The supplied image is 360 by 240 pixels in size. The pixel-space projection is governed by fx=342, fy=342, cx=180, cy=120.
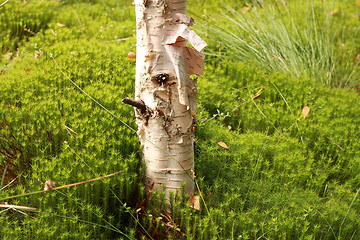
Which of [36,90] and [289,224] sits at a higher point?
[36,90]

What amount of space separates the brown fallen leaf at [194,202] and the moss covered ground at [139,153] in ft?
0.12

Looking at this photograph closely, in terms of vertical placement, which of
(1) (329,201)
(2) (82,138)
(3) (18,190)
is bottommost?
(1) (329,201)

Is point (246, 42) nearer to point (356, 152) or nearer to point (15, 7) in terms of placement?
point (356, 152)

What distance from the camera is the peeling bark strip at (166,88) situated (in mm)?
2240

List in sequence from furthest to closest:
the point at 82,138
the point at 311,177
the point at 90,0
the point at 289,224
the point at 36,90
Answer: the point at 90,0 → the point at 36,90 → the point at 311,177 → the point at 82,138 → the point at 289,224

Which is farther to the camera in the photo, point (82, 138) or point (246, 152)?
point (246, 152)

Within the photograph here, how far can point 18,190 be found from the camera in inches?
93.8

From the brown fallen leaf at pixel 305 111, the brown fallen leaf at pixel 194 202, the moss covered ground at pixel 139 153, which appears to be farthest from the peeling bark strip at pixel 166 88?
the brown fallen leaf at pixel 305 111

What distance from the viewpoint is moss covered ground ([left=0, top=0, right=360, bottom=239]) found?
2.29 metres

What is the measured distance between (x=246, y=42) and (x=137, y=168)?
9.51 feet

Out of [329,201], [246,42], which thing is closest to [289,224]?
[329,201]

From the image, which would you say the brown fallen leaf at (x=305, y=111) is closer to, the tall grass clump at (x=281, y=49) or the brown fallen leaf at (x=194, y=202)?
the tall grass clump at (x=281, y=49)

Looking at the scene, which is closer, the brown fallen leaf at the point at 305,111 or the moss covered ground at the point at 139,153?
the moss covered ground at the point at 139,153

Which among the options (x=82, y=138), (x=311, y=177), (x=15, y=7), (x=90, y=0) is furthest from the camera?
(x=90, y=0)
